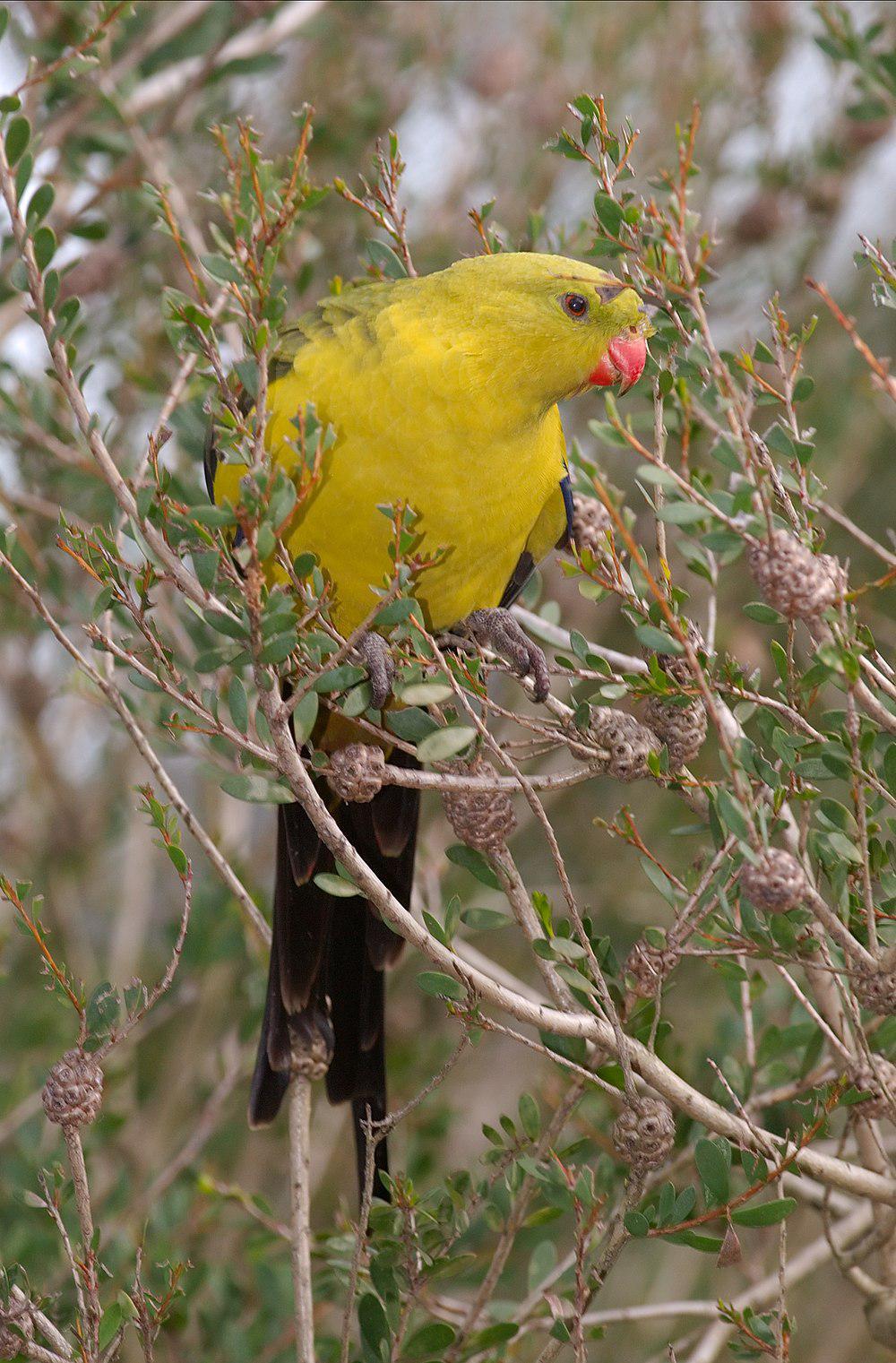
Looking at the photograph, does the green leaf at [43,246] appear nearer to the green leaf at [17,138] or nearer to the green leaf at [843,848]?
the green leaf at [17,138]

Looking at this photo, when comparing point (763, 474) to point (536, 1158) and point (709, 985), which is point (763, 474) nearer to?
point (536, 1158)

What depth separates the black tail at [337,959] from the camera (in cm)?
218

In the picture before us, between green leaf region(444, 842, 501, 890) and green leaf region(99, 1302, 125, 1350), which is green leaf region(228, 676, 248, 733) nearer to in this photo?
green leaf region(444, 842, 501, 890)

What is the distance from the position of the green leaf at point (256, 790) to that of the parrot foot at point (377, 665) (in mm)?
360

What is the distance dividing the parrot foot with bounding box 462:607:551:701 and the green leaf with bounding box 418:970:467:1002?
27.2 inches

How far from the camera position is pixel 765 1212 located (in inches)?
63.4

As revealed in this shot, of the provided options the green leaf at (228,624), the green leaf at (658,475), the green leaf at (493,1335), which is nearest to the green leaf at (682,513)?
the green leaf at (658,475)

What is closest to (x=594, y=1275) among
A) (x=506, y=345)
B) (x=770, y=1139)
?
(x=770, y=1139)

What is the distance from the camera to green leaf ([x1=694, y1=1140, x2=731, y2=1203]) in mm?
1615

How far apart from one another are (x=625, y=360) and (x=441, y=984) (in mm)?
1008

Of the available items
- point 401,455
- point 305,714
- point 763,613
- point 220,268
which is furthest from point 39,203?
point 763,613

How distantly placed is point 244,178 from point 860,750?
111cm

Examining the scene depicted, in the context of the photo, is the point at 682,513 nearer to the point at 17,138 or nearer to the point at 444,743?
the point at 444,743

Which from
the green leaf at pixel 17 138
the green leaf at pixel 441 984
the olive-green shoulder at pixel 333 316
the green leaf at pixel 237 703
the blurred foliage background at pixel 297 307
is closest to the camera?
the green leaf at pixel 441 984
